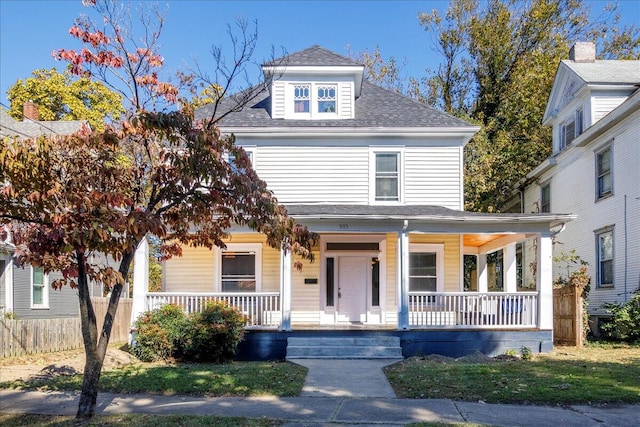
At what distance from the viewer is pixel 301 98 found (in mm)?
18000

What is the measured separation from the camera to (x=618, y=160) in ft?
58.7

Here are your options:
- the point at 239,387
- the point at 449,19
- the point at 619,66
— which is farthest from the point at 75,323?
the point at 449,19

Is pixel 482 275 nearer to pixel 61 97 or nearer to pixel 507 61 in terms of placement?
pixel 507 61

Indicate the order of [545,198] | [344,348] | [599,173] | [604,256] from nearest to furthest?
[344,348]
[604,256]
[599,173]
[545,198]

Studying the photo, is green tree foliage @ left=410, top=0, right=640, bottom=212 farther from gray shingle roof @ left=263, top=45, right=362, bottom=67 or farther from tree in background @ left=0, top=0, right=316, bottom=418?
tree in background @ left=0, top=0, right=316, bottom=418

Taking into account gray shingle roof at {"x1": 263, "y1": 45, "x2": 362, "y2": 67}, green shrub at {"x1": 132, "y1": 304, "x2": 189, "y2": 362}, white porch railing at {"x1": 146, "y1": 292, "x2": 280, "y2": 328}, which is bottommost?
green shrub at {"x1": 132, "y1": 304, "x2": 189, "y2": 362}

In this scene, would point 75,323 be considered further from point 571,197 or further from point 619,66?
point 619,66

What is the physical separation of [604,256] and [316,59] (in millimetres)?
10912

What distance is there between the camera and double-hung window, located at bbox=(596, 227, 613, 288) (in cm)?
1855

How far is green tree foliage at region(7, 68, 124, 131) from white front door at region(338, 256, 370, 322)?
22651 millimetres

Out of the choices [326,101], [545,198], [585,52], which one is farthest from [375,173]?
[585,52]

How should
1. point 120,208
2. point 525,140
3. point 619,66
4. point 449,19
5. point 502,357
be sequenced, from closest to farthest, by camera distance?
point 120,208 < point 502,357 < point 619,66 < point 525,140 < point 449,19

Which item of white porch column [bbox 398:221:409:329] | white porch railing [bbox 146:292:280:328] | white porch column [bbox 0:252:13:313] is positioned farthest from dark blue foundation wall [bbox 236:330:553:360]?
white porch column [bbox 0:252:13:313]

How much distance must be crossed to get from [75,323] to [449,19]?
2371 cm
